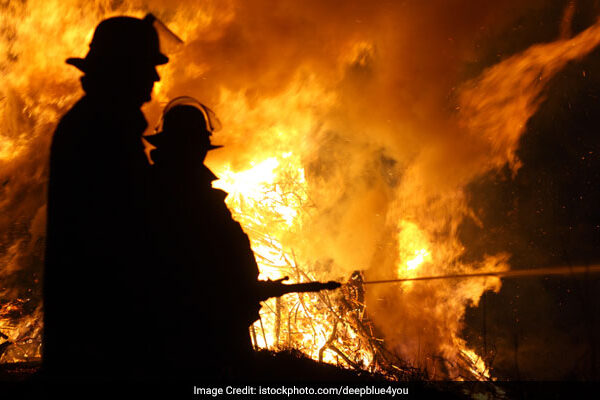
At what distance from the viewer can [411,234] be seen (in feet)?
25.1

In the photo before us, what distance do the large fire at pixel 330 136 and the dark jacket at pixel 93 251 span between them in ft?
15.3

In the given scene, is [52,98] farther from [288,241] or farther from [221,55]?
[288,241]

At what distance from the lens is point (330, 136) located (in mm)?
7562

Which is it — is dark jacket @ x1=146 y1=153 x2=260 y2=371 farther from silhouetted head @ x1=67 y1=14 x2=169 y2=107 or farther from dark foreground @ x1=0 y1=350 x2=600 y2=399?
silhouetted head @ x1=67 y1=14 x2=169 y2=107

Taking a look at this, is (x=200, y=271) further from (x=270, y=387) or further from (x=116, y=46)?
(x=116, y=46)

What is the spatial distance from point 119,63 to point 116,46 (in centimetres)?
11

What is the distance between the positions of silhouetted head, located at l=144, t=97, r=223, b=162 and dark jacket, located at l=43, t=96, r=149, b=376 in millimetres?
1039

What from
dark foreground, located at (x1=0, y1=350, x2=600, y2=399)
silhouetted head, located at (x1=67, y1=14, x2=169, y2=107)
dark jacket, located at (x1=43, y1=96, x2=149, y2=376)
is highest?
silhouetted head, located at (x1=67, y1=14, x2=169, y2=107)

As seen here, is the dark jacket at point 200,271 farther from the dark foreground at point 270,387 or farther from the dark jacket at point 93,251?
the dark jacket at point 93,251

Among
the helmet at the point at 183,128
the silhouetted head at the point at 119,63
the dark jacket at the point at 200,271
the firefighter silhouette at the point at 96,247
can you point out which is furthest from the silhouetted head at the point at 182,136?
the firefighter silhouette at the point at 96,247

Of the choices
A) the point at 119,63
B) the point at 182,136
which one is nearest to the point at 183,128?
the point at 182,136

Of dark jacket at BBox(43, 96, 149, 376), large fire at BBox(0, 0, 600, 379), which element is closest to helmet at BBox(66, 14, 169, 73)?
dark jacket at BBox(43, 96, 149, 376)

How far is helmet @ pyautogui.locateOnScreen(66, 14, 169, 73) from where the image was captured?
81.5 inches

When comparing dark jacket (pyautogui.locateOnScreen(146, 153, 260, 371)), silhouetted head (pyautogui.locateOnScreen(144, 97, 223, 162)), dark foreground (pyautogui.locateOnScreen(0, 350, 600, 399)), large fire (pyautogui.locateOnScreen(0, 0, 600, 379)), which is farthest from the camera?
large fire (pyautogui.locateOnScreen(0, 0, 600, 379))
